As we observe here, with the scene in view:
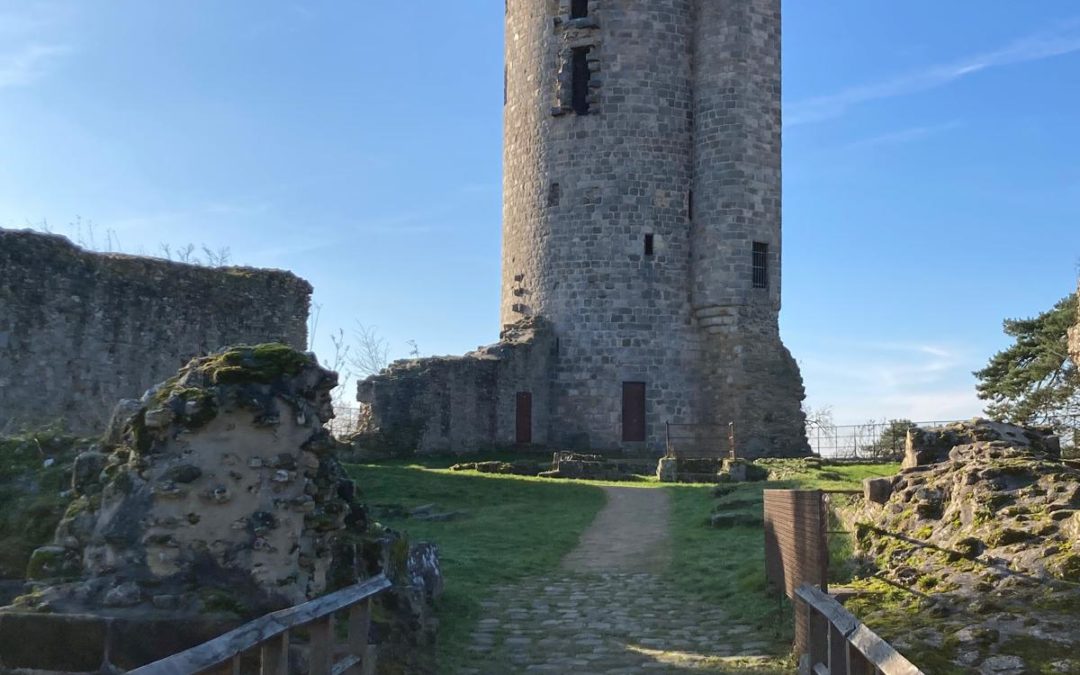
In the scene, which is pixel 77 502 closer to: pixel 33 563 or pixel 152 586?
pixel 33 563

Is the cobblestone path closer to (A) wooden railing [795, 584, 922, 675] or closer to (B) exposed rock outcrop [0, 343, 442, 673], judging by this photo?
(A) wooden railing [795, 584, 922, 675]

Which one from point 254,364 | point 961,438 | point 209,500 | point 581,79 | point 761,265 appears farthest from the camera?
point 581,79

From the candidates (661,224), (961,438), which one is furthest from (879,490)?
(661,224)

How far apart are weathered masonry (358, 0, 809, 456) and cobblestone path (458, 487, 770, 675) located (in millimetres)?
17329

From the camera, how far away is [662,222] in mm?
31719

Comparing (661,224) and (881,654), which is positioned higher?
(661,224)

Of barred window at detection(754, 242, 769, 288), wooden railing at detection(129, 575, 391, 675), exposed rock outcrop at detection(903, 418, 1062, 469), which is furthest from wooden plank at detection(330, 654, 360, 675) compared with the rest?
barred window at detection(754, 242, 769, 288)

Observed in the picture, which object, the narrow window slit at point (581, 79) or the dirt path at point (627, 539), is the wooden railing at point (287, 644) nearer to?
the dirt path at point (627, 539)

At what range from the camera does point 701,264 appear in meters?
31.4

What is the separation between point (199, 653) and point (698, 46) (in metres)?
29.8

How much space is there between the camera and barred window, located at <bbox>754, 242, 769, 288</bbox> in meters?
31.3

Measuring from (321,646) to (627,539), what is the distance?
994cm

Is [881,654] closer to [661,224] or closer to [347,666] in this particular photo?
[347,666]

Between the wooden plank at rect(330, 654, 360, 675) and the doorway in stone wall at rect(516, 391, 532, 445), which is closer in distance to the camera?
the wooden plank at rect(330, 654, 360, 675)
